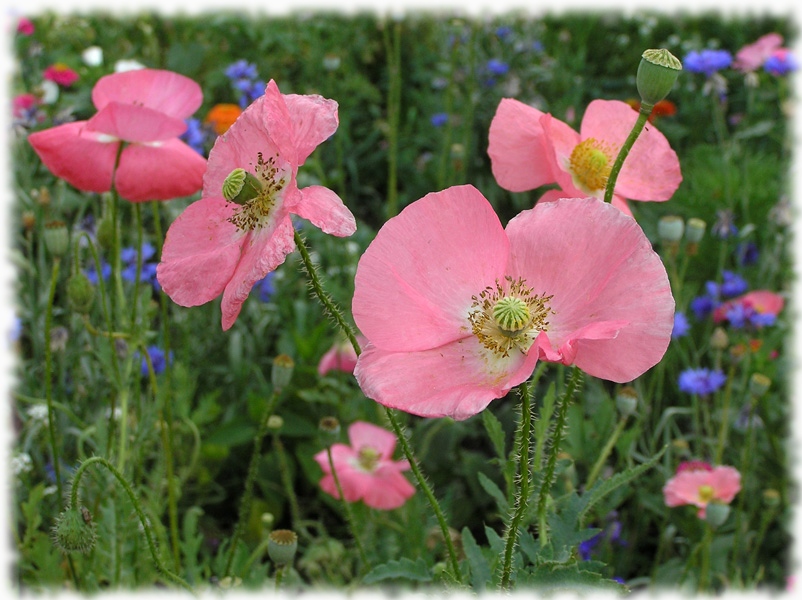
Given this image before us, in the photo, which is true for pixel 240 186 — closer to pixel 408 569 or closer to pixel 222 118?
pixel 408 569

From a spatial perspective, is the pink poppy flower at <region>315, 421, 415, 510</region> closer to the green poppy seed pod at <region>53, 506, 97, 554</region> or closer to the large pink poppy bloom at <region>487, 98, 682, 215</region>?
the green poppy seed pod at <region>53, 506, 97, 554</region>

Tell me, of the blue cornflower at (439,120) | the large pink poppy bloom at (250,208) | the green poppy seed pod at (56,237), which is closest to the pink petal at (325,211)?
the large pink poppy bloom at (250,208)

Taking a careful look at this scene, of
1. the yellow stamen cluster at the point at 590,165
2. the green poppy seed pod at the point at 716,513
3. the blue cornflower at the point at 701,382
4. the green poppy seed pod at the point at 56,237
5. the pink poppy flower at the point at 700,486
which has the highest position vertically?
the yellow stamen cluster at the point at 590,165

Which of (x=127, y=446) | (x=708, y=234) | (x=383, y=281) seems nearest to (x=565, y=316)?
(x=383, y=281)

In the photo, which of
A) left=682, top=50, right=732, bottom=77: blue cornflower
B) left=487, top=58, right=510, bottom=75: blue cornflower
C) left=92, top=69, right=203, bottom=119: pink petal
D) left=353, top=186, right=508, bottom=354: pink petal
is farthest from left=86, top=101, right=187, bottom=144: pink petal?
left=487, top=58, right=510, bottom=75: blue cornflower

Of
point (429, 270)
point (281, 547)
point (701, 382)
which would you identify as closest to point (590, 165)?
point (429, 270)

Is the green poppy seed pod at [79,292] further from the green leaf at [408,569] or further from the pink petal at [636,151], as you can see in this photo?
the pink petal at [636,151]

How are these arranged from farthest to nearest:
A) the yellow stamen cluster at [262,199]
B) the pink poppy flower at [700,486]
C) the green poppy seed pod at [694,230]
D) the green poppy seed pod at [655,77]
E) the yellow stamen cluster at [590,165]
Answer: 1. the green poppy seed pod at [694,230]
2. the pink poppy flower at [700,486]
3. the yellow stamen cluster at [590,165]
4. the yellow stamen cluster at [262,199]
5. the green poppy seed pod at [655,77]
